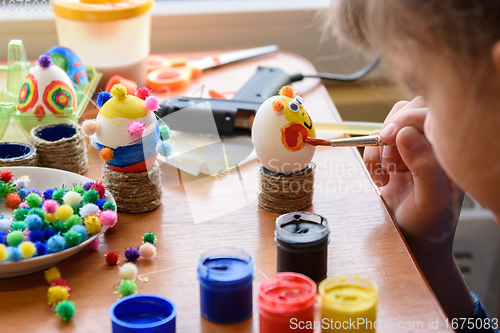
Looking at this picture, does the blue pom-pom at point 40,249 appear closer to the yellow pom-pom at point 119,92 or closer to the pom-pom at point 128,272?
the pom-pom at point 128,272

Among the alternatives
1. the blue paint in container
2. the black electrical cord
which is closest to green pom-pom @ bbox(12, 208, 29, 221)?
the blue paint in container

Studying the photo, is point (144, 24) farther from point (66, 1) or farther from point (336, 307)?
point (336, 307)

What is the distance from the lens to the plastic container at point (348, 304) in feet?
1.29

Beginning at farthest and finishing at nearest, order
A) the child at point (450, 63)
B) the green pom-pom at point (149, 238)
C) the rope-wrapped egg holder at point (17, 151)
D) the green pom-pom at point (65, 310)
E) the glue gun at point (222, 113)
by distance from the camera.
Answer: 1. the glue gun at point (222, 113)
2. the rope-wrapped egg holder at point (17, 151)
3. the green pom-pom at point (149, 238)
4. the green pom-pom at point (65, 310)
5. the child at point (450, 63)

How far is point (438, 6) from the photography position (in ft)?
1.10

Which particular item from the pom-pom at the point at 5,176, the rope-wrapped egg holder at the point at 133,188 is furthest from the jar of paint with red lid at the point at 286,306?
the pom-pom at the point at 5,176

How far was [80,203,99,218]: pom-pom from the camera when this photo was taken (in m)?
0.52

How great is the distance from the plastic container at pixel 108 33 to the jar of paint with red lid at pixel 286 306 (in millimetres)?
669

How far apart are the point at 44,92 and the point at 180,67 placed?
1.36 ft

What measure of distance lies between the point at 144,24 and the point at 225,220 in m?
0.55

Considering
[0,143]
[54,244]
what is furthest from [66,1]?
[54,244]

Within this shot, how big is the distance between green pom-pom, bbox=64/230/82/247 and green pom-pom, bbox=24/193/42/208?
9 centimetres

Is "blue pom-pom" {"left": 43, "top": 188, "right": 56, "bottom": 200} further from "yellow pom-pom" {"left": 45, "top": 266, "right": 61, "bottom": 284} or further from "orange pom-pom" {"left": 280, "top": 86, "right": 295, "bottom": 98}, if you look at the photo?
"orange pom-pom" {"left": 280, "top": 86, "right": 295, "bottom": 98}

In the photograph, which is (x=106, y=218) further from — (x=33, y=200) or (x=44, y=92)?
(x=44, y=92)
